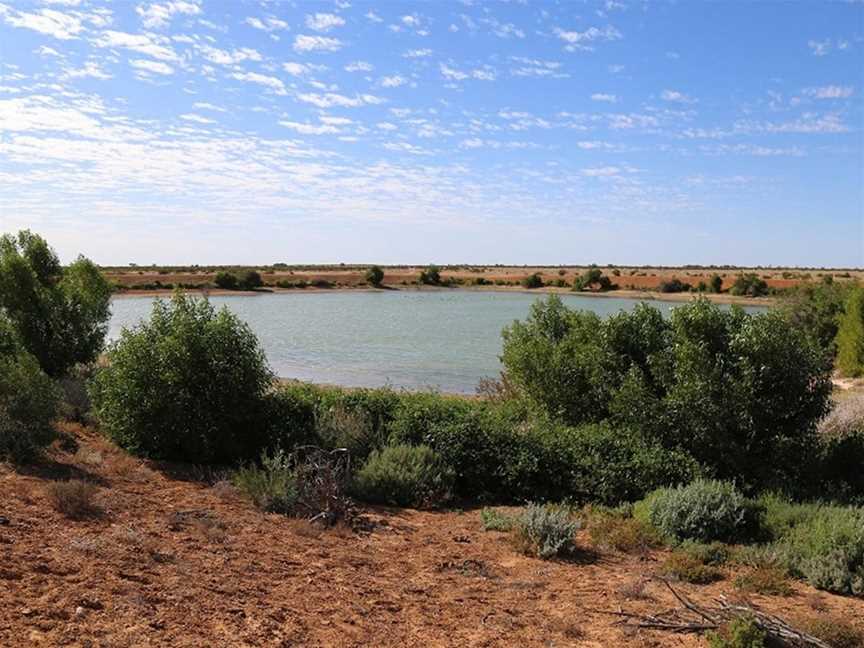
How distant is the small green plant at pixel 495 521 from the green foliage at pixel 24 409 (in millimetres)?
6280

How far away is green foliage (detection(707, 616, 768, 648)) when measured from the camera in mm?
5223

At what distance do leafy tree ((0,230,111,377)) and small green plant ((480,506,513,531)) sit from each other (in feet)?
46.2

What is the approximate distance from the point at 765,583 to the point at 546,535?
2.18 meters

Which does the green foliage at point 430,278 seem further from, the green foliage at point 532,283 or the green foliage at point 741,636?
the green foliage at point 741,636

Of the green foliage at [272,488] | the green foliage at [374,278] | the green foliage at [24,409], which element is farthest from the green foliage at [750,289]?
the green foliage at [24,409]

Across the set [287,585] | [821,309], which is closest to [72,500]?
[287,585]

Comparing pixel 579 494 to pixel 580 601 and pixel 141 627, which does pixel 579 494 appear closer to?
pixel 580 601

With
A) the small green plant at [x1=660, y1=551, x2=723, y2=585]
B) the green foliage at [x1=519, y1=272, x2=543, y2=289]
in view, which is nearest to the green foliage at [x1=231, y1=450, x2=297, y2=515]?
the small green plant at [x1=660, y1=551, x2=723, y2=585]

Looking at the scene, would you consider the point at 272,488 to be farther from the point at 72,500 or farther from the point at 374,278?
the point at 374,278

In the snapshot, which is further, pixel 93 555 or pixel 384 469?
pixel 384 469

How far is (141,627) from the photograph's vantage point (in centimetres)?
521

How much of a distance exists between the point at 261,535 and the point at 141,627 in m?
2.69

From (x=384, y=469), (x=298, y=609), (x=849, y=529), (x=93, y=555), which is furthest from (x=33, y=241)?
(x=849, y=529)

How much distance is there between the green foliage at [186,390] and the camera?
11461 millimetres
